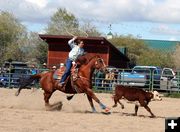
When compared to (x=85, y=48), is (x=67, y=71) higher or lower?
lower

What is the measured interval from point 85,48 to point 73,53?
24418 mm

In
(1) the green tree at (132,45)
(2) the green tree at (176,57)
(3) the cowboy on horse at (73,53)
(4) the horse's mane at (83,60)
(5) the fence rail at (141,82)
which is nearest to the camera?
(3) the cowboy on horse at (73,53)

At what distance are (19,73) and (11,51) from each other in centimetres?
2583

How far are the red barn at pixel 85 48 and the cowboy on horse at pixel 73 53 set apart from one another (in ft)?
74.0

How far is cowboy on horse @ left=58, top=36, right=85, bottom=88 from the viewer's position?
43.6ft

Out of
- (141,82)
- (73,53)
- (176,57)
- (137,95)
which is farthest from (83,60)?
(176,57)

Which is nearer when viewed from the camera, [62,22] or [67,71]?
[67,71]

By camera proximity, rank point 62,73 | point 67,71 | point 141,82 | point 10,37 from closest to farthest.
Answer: point 67,71 < point 62,73 < point 141,82 < point 10,37

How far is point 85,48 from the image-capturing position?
124 ft

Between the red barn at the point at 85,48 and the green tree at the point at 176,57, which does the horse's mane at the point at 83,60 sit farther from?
the green tree at the point at 176,57

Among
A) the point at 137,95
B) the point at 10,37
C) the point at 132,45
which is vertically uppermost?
the point at 132,45

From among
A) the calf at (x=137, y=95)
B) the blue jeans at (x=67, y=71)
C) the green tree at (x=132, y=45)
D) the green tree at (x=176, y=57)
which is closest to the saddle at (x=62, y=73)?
the blue jeans at (x=67, y=71)

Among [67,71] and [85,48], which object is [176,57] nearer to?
[85,48]

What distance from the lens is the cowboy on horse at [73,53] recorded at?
43.6 feet
